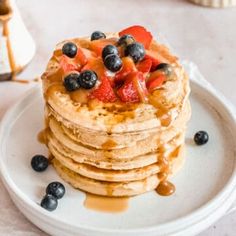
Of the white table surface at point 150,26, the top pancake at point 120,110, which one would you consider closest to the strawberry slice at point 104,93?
the top pancake at point 120,110

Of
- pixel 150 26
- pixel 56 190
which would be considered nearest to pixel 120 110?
pixel 56 190

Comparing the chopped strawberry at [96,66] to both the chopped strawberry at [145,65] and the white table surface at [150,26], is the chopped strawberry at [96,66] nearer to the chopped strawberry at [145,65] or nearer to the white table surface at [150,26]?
the chopped strawberry at [145,65]

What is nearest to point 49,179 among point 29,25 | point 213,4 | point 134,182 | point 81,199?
point 81,199

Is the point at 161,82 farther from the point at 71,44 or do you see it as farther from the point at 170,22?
the point at 170,22

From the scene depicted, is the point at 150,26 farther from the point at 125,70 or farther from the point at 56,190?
the point at 56,190

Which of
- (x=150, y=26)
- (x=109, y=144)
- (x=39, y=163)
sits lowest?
(x=150, y=26)

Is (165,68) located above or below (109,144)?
above

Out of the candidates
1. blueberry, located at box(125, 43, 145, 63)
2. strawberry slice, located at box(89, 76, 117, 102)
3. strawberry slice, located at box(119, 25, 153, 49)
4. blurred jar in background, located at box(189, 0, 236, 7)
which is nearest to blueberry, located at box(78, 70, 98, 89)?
strawberry slice, located at box(89, 76, 117, 102)
